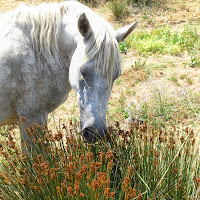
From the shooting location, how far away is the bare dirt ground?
14.4 feet

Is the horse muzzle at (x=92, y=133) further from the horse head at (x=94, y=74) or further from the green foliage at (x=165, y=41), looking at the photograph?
the green foliage at (x=165, y=41)

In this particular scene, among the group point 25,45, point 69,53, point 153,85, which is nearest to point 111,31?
point 69,53

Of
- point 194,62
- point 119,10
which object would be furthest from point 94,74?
point 119,10

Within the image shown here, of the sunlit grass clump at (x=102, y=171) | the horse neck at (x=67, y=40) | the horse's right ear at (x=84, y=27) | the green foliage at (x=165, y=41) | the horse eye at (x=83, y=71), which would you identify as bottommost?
the sunlit grass clump at (x=102, y=171)

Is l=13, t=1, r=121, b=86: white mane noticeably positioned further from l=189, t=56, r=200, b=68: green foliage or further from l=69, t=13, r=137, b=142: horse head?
l=189, t=56, r=200, b=68: green foliage

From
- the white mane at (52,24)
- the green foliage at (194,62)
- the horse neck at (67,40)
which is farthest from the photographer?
the green foliage at (194,62)

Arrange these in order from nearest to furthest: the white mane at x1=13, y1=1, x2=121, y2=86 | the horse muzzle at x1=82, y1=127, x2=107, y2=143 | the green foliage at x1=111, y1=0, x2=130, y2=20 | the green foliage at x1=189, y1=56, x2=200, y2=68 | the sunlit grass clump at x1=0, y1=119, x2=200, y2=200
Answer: the sunlit grass clump at x1=0, y1=119, x2=200, y2=200 → the horse muzzle at x1=82, y1=127, x2=107, y2=143 → the white mane at x1=13, y1=1, x2=121, y2=86 → the green foliage at x1=189, y1=56, x2=200, y2=68 → the green foliage at x1=111, y1=0, x2=130, y2=20

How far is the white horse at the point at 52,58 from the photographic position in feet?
6.33

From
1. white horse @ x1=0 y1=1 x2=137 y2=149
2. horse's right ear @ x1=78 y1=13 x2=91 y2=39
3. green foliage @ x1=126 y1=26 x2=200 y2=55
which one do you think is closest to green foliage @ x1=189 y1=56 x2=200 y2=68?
green foliage @ x1=126 y1=26 x2=200 y2=55

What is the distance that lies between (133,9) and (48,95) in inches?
251

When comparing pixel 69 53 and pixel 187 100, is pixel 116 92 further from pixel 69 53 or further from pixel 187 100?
pixel 69 53

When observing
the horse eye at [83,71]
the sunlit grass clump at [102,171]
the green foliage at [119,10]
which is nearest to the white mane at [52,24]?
the horse eye at [83,71]

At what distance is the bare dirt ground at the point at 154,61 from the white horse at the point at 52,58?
0.29 metres

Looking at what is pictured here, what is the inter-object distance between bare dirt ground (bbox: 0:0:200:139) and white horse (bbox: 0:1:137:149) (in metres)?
0.29
